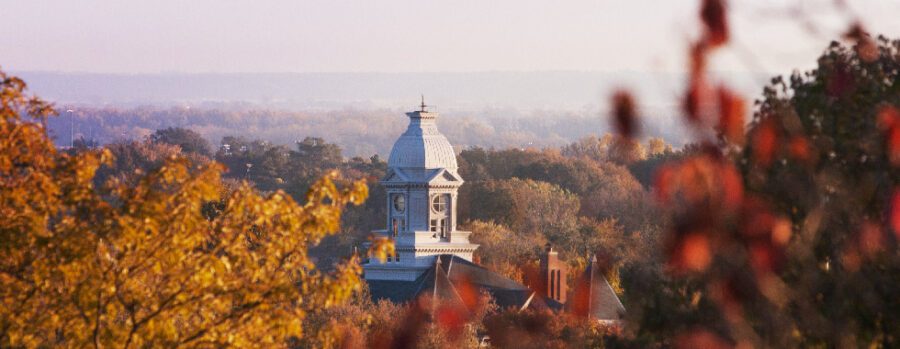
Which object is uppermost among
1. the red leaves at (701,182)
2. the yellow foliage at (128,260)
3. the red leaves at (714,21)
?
the red leaves at (714,21)

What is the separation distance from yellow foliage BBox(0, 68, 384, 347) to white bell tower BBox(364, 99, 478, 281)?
46.0m

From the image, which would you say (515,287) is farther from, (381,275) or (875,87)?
(875,87)

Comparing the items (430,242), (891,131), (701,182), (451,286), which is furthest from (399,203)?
(701,182)

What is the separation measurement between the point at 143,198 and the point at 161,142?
13128 cm

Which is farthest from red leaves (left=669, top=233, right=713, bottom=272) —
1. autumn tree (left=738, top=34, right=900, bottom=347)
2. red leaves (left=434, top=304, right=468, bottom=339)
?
red leaves (left=434, top=304, right=468, bottom=339)

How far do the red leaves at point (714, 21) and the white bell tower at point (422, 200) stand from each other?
168ft

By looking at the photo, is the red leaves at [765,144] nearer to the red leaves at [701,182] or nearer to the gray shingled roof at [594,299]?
the red leaves at [701,182]

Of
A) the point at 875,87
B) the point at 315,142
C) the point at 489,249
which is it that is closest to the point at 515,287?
the point at 489,249


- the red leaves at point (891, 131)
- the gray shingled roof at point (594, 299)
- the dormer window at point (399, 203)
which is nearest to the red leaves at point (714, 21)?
the red leaves at point (891, 131)

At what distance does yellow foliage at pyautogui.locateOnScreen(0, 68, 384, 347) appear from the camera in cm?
1773

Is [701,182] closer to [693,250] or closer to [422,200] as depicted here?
[693,250]

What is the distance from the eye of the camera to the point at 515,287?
60906mm

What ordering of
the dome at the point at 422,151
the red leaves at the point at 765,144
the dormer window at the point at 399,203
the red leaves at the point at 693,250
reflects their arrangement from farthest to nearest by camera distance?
the dormer window at the point at 399,203
the dome at the point at 422,151
the red leaves at the point at 765,144
the red leaves at the point at 693,250

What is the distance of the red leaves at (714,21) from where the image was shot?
13.2m
